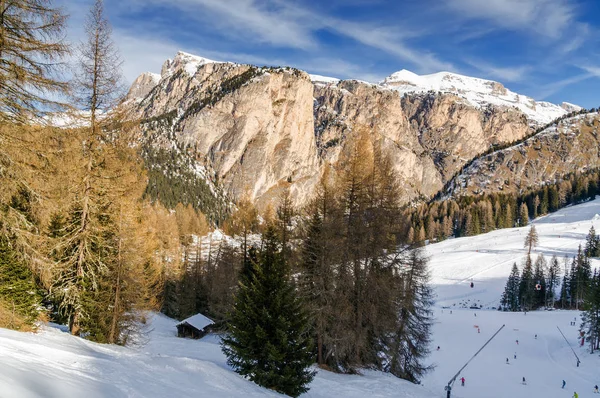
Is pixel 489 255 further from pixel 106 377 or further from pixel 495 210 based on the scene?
pixel 106 377

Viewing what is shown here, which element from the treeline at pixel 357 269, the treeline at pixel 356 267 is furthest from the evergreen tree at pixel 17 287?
the treeline at pixel 356 267

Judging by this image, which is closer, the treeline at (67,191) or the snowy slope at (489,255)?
the treeline at (67,191)

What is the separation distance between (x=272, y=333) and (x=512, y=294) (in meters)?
72.3

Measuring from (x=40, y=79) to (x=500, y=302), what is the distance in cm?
8056

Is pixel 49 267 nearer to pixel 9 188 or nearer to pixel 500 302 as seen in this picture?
pixel 9 188

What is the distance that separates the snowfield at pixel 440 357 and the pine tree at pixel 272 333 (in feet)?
3.50

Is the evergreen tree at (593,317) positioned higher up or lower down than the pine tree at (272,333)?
lower down

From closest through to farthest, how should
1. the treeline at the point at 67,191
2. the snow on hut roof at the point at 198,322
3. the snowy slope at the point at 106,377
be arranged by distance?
the snowy slope at the point at 106,377, the treeline at the point at 67,191, the snow on hut roof at the point at 198,322

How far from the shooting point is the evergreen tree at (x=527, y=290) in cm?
6919

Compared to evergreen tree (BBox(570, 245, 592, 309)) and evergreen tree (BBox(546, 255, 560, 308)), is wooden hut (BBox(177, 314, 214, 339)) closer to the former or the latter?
evergreen tree (BBox(570, 245, 592, 309))

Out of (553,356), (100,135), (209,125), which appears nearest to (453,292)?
(553,356)

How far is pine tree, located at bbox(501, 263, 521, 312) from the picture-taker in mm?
70188

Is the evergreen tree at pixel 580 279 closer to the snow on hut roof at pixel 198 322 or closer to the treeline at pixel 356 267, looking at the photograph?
the treeline at pixel 356 267

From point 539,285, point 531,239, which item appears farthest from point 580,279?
point 531,239
